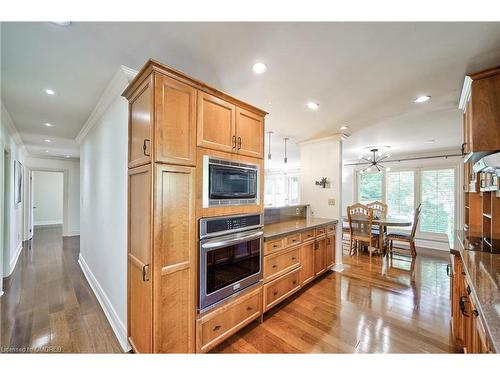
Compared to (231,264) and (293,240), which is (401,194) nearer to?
(293,240)

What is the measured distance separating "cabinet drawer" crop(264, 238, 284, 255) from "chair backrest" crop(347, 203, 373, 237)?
2.85 meters

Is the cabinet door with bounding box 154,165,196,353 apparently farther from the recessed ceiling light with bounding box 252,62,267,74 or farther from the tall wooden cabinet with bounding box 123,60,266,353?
the recessed ceiling light with bounding box 252,62,267,74

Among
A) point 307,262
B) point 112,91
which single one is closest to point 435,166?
point 307,262

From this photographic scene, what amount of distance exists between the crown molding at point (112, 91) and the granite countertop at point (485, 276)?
2637 millimetres

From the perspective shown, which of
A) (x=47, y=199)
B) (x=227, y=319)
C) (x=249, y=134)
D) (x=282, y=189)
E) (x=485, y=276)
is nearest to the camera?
(x=485, y=276)

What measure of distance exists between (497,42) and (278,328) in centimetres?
291

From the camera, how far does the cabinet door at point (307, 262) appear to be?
2.77 metres

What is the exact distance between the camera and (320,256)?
319 cm

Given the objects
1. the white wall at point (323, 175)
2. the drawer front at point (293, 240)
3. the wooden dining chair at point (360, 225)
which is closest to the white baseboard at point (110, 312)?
the drawer front at point (293, 240)

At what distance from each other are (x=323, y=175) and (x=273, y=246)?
86.1 inches

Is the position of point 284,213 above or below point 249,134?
below

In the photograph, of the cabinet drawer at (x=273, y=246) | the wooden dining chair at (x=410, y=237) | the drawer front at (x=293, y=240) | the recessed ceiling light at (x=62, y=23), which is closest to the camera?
the recessed ceiling light at (x=62, y=23)

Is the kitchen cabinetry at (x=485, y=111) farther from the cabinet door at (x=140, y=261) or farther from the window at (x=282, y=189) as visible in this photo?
the window at (x=282, y=189)
